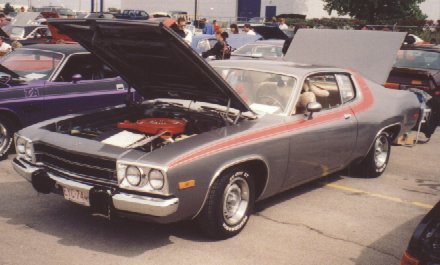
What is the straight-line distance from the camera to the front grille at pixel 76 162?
4121mm

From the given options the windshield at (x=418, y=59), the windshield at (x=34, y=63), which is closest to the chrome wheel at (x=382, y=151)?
the windshield at (x=418, y=59)

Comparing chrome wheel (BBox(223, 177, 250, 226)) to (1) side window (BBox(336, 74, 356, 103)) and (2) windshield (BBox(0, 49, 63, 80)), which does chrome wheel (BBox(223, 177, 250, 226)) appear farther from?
(2) windshield (BBox(0, 49, 63, 80))

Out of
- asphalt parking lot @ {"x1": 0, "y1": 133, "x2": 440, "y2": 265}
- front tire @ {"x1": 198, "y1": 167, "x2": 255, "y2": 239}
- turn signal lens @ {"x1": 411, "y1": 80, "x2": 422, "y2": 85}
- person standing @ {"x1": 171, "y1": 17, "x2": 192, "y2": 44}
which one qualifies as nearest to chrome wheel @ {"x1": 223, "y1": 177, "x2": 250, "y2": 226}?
front tire @ {"x1": 198, "y1": 167, "x2": 255, "y2": 239}

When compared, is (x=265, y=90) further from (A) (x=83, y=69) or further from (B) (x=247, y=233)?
(A) (x=83, y=69)

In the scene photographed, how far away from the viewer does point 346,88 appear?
6.02m

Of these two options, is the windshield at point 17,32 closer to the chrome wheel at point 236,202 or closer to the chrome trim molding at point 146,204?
the chrome wheel at point 236,202

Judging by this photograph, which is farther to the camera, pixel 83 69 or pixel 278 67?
pixel 83 69

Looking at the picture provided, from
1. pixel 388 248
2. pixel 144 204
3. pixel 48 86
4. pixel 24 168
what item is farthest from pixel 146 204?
pixel 48 86

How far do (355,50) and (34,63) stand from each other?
15.3ft

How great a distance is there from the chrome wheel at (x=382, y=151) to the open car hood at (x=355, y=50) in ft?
3.15

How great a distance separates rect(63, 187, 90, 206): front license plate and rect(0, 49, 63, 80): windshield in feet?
11.2

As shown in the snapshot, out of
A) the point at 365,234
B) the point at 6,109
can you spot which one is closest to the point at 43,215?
the point at 6,109

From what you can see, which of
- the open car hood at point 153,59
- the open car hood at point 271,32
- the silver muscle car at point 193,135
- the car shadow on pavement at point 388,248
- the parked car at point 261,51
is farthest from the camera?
the open car hood at point 271,32

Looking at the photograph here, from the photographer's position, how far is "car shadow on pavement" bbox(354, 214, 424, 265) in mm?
4254
